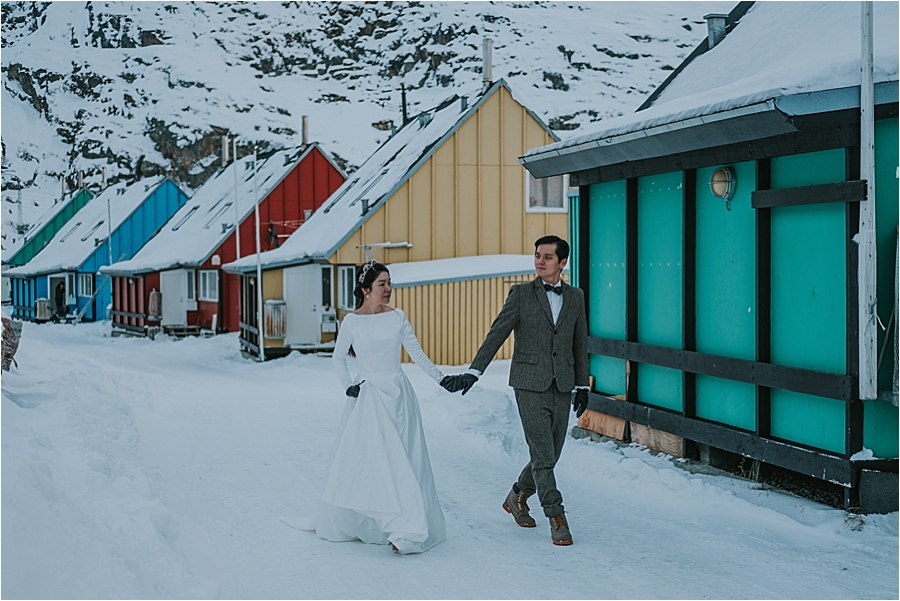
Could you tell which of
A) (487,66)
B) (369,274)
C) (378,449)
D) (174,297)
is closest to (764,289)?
→ (369,274)

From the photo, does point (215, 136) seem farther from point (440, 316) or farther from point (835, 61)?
point (835, 61)

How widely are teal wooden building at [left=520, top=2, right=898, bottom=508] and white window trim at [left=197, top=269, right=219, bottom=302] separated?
69.6 feet

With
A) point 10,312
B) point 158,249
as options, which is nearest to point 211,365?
point 158,249

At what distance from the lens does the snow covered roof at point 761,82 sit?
7.09 metres

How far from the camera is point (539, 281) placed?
7156mm

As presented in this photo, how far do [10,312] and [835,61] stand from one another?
164 feet

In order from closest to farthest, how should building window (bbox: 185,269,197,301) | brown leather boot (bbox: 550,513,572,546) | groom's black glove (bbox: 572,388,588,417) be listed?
brown leather boot (bbox: 550,513,572,546), groom's black glove (bbox: 572,388,588,417), building window (bbox: 185,269,197,301)

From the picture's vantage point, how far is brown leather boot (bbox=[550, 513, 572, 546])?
6.80 m

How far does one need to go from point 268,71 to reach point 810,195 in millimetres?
128629

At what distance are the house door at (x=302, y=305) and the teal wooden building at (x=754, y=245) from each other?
12664 millimetres

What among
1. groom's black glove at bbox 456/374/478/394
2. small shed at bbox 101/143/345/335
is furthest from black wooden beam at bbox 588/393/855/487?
small shed at bbox 101/143/345/335

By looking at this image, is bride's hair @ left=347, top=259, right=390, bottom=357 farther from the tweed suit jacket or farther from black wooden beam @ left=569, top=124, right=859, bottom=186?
black wooden beam @ left=569, top=124, right=859, bottom=186

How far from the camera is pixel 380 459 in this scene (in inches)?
266

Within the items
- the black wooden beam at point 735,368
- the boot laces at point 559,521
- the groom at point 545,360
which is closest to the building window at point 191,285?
the black wooden beam at point 735,368
